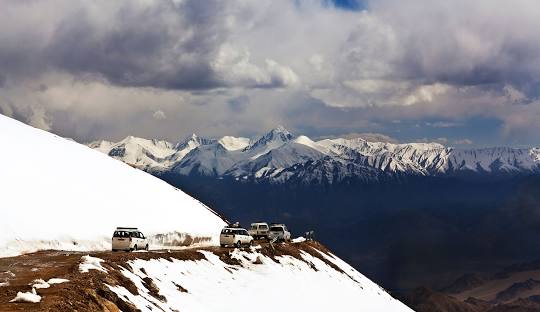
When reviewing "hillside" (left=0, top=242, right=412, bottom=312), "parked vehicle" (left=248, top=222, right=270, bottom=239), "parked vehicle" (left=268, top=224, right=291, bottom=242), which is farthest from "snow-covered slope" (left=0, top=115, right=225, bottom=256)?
"parked vehicle" (left=268, top=224, right=291, bottom=242)

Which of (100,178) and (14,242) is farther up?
(100,178)

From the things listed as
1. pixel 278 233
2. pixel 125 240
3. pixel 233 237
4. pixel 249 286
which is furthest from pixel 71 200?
pixel 278 233

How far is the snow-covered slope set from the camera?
55688 mm

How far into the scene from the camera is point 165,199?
86.9m

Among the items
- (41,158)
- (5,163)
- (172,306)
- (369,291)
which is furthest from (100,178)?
(172,306)

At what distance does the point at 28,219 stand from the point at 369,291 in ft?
135

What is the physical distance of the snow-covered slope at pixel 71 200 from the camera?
2192 inches

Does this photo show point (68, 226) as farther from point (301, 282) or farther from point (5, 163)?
point (301, 282)

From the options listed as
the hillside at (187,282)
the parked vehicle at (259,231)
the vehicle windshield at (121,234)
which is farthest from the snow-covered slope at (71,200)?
the hillside at (187,282)

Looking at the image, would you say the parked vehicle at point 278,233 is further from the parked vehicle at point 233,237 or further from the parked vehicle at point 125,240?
the parked vehicle at point 125,240

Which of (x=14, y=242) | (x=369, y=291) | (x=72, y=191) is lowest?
(x=369, y=291)

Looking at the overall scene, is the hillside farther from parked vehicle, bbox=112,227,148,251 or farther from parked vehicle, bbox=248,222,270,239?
parked vehicle, bbox=248,222,270,239

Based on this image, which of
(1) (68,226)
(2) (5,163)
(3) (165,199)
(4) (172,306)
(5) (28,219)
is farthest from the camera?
(3) (165,199)

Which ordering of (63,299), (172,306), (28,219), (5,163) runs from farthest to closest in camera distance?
(5,163), (28,219), (172,306), (63,299)
